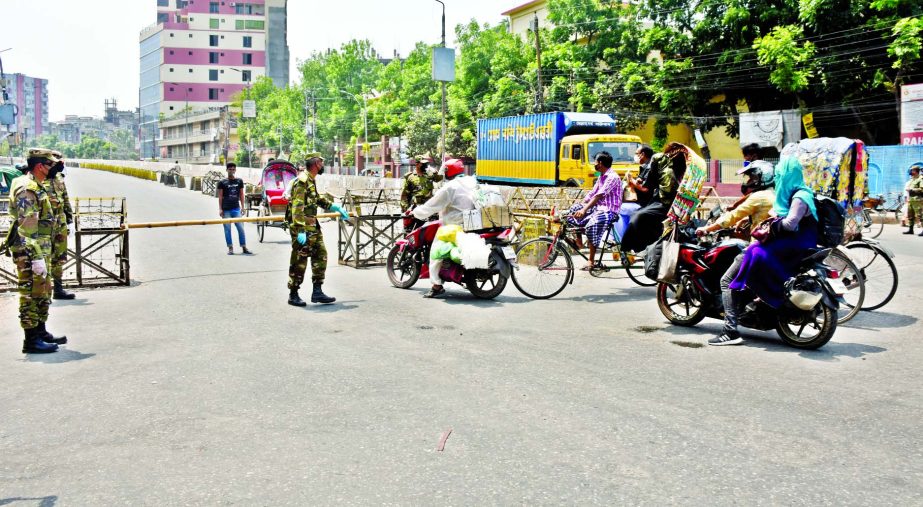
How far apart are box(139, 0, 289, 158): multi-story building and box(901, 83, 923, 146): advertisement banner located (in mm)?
135439

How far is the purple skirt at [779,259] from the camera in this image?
7.38 meters

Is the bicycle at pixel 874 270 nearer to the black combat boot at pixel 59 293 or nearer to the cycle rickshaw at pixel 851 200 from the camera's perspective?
the cycle rickshaw at pixel 851 200

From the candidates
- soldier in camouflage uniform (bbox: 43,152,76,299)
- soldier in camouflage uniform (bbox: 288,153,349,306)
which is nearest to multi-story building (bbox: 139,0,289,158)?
soldier in camouflage uniform (bbox: 43,152,76,299)

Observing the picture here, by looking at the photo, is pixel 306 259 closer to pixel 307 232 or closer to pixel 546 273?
pixel 307 232

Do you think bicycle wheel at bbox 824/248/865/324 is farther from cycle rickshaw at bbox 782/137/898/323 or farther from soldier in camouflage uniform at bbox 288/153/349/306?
soldier in camouflage uniform at bbox 288/153/349/306

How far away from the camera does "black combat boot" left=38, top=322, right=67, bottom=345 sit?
7.75 meters

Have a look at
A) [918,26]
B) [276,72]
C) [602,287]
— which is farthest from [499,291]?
[276,72]

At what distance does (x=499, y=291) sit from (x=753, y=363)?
4.06 metres

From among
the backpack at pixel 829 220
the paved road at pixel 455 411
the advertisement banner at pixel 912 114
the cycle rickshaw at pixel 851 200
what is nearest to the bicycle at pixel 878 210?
the cycle rickshaw at pixel 851 200

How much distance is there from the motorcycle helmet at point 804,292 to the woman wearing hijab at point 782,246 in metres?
0.08

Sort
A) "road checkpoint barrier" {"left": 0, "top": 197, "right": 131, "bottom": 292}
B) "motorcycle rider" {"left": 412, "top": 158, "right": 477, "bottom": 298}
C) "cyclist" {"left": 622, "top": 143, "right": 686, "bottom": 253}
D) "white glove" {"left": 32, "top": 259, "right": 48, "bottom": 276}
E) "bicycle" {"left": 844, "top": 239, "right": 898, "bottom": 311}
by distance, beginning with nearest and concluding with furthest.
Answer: "white glove" {"left": 32, "top": 259, "right": 48, "bottom": 276} < "bicycle" {"left": 844, "top": 239, "right": 898, "bottom": 311} < "cyclist" {"left": 622, "top": 143, "right": 686, "bottom": 253} < "motorcycle rider" {"left": 412, "top": 158, "right": 477, "bottom": 298} < "road checkpoint barrier" {"left": 0, "top": 197, "right": 131, "bottom": 292}

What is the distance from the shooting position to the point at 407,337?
A: 27.0 feet

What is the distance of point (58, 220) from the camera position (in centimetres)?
987

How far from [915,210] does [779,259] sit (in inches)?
581
